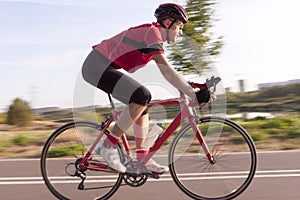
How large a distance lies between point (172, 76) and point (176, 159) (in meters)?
0.91

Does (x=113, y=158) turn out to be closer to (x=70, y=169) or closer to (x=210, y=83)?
(x=70, y=169)

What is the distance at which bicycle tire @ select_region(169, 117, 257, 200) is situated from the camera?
4.79m

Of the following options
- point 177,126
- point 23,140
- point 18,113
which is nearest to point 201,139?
point 177,126

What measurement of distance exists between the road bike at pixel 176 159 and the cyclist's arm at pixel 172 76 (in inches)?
7.7

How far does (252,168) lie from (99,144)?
1535 millimetres

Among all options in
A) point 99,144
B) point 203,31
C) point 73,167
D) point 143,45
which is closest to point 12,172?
point 73,167

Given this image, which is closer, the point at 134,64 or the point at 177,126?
the point at 134,64

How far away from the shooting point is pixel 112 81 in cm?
462

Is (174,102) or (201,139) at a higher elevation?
(174,102)

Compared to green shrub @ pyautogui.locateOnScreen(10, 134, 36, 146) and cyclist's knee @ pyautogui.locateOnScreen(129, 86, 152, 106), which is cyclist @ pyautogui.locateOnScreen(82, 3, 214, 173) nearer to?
cyclist's knee @ pyautogui.locateOnScreen(129, 86, 152, 106)

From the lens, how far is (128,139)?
4.91 meters

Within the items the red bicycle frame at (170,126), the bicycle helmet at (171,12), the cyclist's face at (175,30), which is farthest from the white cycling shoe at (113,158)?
the bicycle helmet at (171,12)

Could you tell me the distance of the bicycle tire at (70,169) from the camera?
16.5 ft

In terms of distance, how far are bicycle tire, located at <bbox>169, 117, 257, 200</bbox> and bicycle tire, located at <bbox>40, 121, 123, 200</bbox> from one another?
0.65 m
